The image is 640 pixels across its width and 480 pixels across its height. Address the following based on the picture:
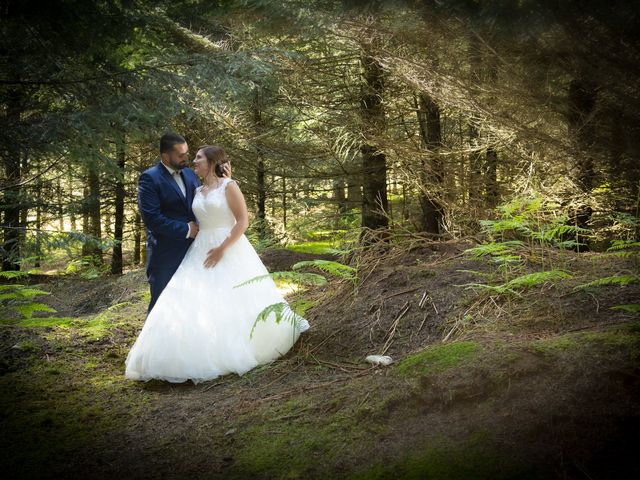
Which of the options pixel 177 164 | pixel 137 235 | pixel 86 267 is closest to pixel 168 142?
pixel 177 164

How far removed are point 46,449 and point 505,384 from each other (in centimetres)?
319

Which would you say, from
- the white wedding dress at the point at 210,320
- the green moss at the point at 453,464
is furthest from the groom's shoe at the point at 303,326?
the green moss at the point at 453,464

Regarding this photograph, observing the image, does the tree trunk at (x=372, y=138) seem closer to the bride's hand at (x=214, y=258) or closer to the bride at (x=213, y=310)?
the bride at (x=213, y=310)

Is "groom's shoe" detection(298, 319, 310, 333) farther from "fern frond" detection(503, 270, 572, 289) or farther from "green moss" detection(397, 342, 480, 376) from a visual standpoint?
"fern frond" detection(503, 270, 572, 289)

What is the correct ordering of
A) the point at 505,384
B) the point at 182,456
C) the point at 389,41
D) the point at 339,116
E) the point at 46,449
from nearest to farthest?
1. the point at 505,384
2. the point at 182,456
3. the point at 46,449
4. the point at 389,41
5. the point at 339,116

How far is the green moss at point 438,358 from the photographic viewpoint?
11.2 feet

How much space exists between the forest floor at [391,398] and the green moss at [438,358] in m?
0.01

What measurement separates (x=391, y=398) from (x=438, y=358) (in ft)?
1.69

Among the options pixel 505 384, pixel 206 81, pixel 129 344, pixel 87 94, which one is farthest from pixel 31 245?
pixel 505 384

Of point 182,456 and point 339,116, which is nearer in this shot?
point 182,456

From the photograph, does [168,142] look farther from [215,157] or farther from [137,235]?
[137,235]

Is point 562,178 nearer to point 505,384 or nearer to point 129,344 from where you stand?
point 505,384

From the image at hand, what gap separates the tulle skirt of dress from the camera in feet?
15.9

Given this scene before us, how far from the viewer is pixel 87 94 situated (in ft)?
18.0
